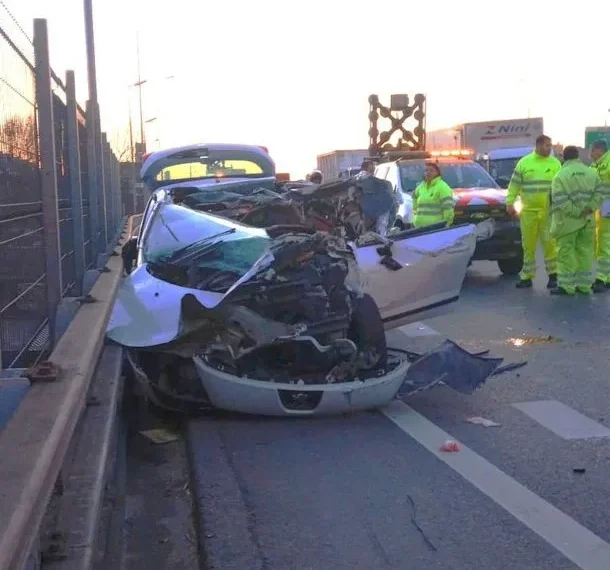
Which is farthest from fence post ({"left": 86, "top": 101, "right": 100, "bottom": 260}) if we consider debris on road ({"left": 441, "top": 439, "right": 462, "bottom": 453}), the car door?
debris on road ({"left": 441, "top": 439, "right": 462, "bottom": 453})

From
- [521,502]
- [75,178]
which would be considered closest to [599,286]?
[75,178]

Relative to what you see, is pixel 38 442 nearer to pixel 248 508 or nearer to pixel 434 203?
pixel 248 508

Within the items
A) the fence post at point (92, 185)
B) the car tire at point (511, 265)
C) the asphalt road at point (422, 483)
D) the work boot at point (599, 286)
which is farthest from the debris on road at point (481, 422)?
the car tire at point (511, 265)

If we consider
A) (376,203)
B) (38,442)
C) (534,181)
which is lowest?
(38,442)

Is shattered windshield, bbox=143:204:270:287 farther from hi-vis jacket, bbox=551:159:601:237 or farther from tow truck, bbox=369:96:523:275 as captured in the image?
tow truck, bbox=369:96:523:275

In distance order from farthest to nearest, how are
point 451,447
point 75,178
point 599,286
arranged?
point 599,286, point 75,178, point 451,447

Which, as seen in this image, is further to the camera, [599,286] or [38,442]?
[599,286]

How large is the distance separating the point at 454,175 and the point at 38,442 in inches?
560

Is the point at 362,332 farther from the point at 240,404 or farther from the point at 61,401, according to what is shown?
the point at 61,401

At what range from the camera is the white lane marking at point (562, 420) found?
21.3 ft

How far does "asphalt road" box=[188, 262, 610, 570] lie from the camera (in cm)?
452

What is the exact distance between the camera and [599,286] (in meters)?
13.8

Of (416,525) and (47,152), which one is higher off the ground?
(47,152)

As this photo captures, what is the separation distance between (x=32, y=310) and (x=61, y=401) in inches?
78.7
